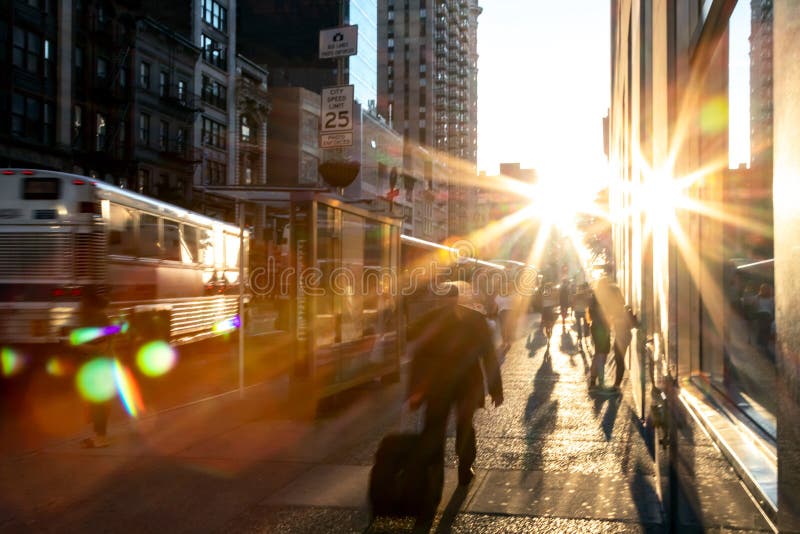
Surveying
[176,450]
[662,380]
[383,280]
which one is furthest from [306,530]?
[383,280]

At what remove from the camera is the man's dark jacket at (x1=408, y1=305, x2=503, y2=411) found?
7016mm

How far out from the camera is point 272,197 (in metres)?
11.5

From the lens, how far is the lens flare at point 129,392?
10167 mm

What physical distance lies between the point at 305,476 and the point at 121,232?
8919 mm

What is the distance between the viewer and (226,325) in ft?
75.4

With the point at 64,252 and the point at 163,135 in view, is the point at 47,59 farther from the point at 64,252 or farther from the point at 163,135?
the point at 64,252

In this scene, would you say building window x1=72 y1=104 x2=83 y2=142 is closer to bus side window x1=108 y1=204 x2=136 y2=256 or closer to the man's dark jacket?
bus side window x1=108 y1=204 x2=136 y2=256

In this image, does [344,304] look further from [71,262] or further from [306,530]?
[306,530]

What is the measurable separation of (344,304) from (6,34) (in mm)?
28124

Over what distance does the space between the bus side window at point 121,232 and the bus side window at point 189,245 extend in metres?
2.94

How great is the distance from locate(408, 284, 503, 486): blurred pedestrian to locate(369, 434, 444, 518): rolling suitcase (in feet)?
1.09

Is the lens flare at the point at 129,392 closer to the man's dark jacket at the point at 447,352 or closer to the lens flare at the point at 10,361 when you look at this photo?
the lens flare at the point at 10,361

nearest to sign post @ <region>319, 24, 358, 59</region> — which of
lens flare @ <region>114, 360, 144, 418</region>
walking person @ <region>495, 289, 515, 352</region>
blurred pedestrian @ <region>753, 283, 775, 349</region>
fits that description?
lens flare @ <region>114, 360, 144, 418</region>

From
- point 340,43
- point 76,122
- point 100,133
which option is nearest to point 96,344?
point 340,43
